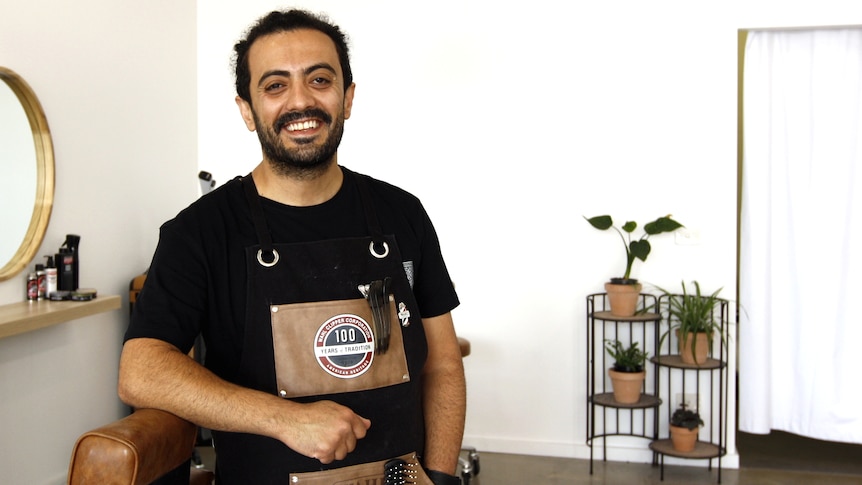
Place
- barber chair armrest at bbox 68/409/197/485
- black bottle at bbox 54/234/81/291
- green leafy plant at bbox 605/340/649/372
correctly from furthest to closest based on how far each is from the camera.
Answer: green leafy plant at bbox 605/340/649/372 → black bottle at bbox 54/234/81/291 → barber chair armrest at bbox 68/409/197/485

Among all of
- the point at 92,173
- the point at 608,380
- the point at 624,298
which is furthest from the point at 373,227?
the point at 608,380

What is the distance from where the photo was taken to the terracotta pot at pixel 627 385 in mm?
3961

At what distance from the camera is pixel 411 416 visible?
164 centimetres

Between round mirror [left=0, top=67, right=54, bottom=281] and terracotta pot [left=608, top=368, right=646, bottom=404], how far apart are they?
2626 millimetres

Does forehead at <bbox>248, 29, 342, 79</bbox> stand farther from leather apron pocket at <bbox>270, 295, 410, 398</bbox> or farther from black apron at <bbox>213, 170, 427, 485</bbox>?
leather apron pocket at <bbox>270, 295, 410, 398</bbox>

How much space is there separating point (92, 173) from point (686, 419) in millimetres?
2959

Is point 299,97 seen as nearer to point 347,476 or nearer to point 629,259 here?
point 347,476

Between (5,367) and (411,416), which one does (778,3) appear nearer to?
(411,416)

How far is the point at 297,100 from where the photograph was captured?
5.22ft

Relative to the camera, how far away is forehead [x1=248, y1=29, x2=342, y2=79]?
162 cm

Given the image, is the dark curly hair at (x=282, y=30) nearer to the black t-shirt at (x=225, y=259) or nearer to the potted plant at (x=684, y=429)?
the black t-shirt at (x=225, y=259)

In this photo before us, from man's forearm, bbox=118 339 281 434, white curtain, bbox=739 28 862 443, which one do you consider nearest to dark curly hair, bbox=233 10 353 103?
man's forearm, bbox=118 339 281 434

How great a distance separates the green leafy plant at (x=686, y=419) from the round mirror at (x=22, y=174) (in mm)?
2952

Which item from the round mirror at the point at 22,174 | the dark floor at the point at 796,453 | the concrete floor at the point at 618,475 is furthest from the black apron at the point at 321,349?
the dark floor at the point at 796,453
